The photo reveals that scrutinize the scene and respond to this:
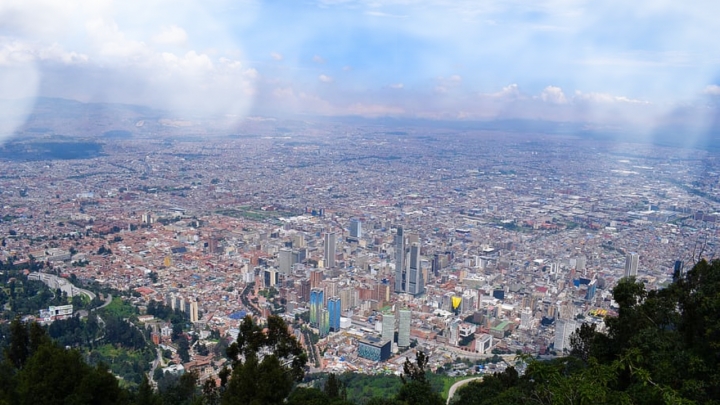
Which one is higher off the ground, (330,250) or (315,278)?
(330,250)

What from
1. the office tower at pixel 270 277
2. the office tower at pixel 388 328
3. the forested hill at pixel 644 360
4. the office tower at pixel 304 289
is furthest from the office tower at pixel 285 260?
the forested hill at pixel 644 360

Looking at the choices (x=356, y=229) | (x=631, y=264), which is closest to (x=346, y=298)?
(x=356, y=229)

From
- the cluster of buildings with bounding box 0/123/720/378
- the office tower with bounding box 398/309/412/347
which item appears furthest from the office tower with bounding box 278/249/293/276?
the office tower with bounding box 398/309/412/347

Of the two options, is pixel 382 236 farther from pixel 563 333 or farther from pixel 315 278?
pixel 563 333

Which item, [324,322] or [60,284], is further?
[60,284]

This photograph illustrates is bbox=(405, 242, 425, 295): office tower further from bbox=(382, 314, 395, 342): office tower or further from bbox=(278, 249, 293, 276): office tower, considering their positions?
bbox=(278, 249, 293, 276): office tower

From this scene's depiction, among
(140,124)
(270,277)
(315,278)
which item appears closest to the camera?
(315,278)

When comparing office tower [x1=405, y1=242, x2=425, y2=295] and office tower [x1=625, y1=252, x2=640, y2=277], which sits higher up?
office tower [x1=625, y1=252, x2=640, y2=277]

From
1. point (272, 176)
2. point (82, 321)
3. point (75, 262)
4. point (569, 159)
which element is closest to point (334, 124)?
point (272, 176)
